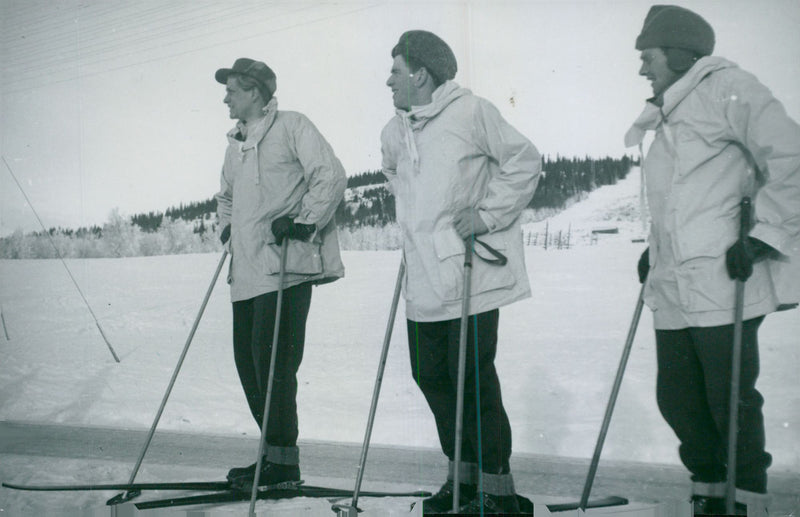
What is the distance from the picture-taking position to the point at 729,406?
7.28 feet

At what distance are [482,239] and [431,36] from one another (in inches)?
26.0

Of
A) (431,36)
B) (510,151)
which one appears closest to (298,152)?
(431,36)

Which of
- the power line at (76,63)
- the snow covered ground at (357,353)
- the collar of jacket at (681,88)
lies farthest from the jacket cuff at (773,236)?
the power line at (76,63)

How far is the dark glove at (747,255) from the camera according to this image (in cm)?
217

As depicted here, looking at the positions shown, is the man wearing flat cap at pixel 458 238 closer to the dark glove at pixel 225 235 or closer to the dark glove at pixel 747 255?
the dark glove at pixel 747 255

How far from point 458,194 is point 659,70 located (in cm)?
65

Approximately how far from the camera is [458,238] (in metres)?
2.58

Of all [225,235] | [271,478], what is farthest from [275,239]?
[271,478]

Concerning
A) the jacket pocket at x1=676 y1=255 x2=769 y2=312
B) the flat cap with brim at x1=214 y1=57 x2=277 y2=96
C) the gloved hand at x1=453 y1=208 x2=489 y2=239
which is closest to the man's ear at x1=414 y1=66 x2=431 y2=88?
the gloved hand at x1=453 y1=208 x2=489 y2=239

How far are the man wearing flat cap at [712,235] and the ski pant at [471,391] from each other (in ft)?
1.53

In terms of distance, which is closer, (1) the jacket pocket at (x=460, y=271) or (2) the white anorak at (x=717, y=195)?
(2) the white anorak at (x=717, y=195)

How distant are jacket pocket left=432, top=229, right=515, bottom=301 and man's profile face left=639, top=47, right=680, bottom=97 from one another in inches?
23.6

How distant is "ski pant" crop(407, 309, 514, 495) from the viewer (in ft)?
8.24

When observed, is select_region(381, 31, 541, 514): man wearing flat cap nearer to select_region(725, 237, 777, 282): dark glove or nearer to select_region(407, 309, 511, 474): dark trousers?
select_region(407, 309, 511, 474): dark trousers
